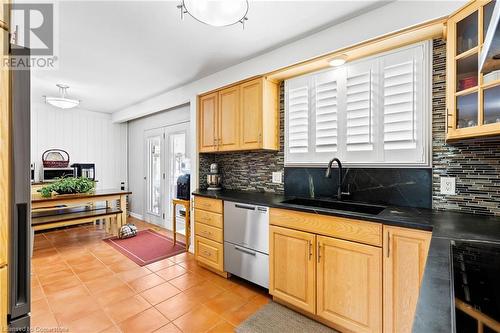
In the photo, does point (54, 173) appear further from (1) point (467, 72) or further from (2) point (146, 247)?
(1) point (467, 72)

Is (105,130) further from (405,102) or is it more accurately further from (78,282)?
(405,102)

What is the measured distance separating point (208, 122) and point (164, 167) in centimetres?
205

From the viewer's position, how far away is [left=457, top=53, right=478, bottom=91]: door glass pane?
144cm

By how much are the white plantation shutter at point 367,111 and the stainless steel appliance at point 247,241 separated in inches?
29.7

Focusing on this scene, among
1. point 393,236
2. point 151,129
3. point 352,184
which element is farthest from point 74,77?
point 393,236

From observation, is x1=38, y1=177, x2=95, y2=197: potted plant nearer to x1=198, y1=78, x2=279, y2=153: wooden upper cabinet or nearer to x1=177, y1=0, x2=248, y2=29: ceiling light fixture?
x1=198, y1=78, x2=279, y2=153: wooden upper cabinet

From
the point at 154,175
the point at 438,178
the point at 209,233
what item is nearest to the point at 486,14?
the point at 438,178

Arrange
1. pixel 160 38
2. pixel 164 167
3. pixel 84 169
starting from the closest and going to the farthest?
pixel 160 38, pixel 164 167, pixel 84 169

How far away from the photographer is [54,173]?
181 inches

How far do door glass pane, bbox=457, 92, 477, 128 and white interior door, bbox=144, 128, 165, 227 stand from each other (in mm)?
4431

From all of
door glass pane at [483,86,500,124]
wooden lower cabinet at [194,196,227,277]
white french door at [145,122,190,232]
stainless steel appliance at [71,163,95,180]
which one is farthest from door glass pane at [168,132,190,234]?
door glass pane at [483,86,500,124]

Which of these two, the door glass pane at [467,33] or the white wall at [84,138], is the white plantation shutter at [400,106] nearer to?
the door glass pane at [467,33]

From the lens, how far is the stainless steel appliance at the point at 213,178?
131 inches

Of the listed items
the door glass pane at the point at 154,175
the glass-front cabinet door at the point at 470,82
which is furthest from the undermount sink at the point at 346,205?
the door glass pane at the point at 154,175
